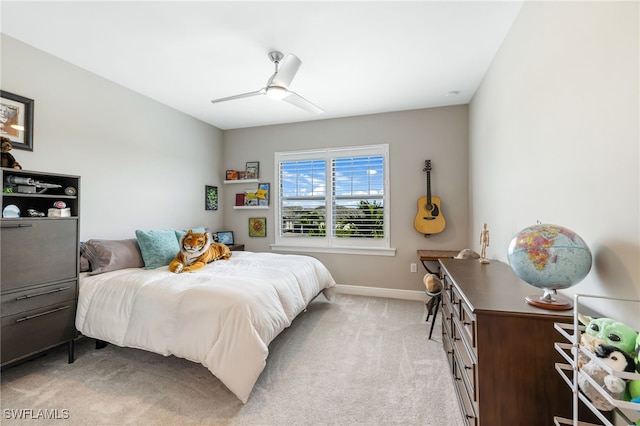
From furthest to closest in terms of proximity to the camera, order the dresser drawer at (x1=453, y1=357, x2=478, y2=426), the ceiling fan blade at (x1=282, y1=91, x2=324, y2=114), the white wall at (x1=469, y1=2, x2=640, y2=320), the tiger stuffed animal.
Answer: the tiger stuffed animal → the ceiling fan blade at (x1=282, y1=91, x2=324, y2=114) → the dresser drawer at (x1=453, y1=357, x2=478, y2=426) → the white wall at (x1=469, y1=2, x2=640, y2=320)

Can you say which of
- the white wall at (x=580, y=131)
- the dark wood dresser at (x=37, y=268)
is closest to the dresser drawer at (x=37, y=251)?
the dark wood dresser at (x=37, y=268)

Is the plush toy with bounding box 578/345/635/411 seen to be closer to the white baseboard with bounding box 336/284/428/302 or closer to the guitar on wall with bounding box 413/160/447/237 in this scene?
the guitar on wall with bounding box 413/160/447/237

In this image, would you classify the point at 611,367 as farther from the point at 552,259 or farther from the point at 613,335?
the point at 552,259

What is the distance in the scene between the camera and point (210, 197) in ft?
14.5

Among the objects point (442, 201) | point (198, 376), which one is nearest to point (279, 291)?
point (198, 376)

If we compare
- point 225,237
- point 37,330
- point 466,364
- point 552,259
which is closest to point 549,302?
point 552,259

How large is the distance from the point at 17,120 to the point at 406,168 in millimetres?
4075

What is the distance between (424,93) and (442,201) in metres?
1.42

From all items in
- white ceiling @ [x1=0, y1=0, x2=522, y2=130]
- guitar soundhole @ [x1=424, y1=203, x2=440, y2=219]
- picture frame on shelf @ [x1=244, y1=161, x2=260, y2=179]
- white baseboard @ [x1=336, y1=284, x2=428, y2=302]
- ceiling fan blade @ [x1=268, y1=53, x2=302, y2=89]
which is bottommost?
white baseboard @ [x1=336, y1=284, x2=428, y2=302]

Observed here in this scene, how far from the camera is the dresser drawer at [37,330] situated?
6.01ft

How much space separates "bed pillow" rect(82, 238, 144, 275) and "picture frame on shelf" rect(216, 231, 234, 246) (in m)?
1.69

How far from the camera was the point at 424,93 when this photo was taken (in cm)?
325

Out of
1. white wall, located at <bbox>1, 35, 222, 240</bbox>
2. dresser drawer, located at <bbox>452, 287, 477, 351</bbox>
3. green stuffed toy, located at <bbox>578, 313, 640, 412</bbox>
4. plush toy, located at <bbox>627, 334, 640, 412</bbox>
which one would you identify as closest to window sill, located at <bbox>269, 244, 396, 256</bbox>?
white wall, located at <bbox>1, 35, 222, 240</bbox>

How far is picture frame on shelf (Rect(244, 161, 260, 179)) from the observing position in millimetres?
4477
